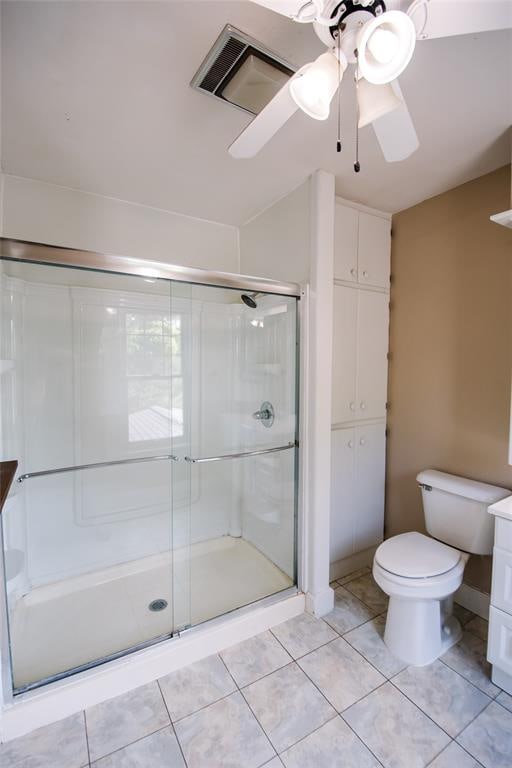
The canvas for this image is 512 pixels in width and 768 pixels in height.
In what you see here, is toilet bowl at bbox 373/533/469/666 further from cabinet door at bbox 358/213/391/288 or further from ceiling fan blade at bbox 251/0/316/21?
ceiling fan blade at bbox 251/0/316/21

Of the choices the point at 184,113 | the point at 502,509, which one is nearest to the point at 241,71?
the point at 184,113

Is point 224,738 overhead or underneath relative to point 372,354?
underneath

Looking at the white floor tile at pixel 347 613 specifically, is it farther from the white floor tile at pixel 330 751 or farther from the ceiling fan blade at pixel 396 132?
the ceiling fan blade at pixel 396 132

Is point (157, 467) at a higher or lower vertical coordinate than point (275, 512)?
higher

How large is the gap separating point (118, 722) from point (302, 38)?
2.47m

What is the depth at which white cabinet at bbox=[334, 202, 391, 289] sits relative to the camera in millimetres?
2080

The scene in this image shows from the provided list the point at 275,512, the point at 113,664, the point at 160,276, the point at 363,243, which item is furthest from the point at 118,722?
the point at 363,243

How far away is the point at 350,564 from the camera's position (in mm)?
2279

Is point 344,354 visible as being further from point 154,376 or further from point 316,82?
point 316,82

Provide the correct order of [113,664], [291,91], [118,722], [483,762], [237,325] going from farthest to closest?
1. [237,325]
2. [113,664]
3. [118,722]
4. [483,762]
5. [291,91]

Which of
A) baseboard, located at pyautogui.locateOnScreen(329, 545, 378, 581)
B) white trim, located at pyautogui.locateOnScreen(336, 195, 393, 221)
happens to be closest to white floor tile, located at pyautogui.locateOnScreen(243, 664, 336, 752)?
baseboard, located at pyautogui.locateOnScreen(329, 545, 378, 581)

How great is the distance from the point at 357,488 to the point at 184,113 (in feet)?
7.14

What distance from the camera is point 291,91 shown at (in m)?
0.88

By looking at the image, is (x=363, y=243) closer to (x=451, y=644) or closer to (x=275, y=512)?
(x=275, y=512)
